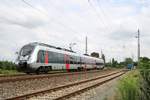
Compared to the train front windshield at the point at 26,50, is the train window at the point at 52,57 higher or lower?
lower

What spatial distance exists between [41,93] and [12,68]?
2711cm

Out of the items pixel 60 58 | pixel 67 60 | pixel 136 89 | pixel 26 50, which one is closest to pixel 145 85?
pixel 136 89

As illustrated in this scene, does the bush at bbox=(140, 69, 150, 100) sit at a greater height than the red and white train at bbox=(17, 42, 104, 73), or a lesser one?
lesser

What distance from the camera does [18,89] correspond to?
14266mm

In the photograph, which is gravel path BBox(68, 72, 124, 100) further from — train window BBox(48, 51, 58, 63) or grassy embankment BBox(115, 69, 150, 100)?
train window BBox(48, 51, 58, 63)

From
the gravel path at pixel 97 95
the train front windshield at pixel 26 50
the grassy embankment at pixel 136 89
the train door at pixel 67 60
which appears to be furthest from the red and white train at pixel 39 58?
the grassy embankment at pixel 136 89

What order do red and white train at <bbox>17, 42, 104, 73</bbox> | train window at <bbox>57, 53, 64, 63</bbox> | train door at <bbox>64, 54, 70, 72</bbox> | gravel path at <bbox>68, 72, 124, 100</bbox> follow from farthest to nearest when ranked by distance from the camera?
1. train door at <bbox>64, 54, 70, 72</bbox>
2. train window at <bbox>57, 53, 64, 63</bbox>
3. red and white train at <bbox>17, 42, 104, 73</bbox>
4. gravel path at <bbox>68, 72, 124, 100</bbox>

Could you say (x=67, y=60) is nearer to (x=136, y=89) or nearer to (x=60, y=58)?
(x=60, y=58)

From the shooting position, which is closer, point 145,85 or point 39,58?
point 145,85

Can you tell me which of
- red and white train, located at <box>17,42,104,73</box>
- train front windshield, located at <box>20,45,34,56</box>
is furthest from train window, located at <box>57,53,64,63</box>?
train front windshield, located at <box>20,45,34,56</box>

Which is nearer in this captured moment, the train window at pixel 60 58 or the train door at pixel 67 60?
the train window at pixel 60 58

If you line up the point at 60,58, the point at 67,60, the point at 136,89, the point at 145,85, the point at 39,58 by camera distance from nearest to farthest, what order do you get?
the point at 136,89
the point at 145,85
the point at 39,58
the point at 60,58
the point at 67,60

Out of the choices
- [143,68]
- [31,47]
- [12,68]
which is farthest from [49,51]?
[143,68]

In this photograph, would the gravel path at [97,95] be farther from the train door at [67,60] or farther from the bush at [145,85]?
the train door at [67,60]
